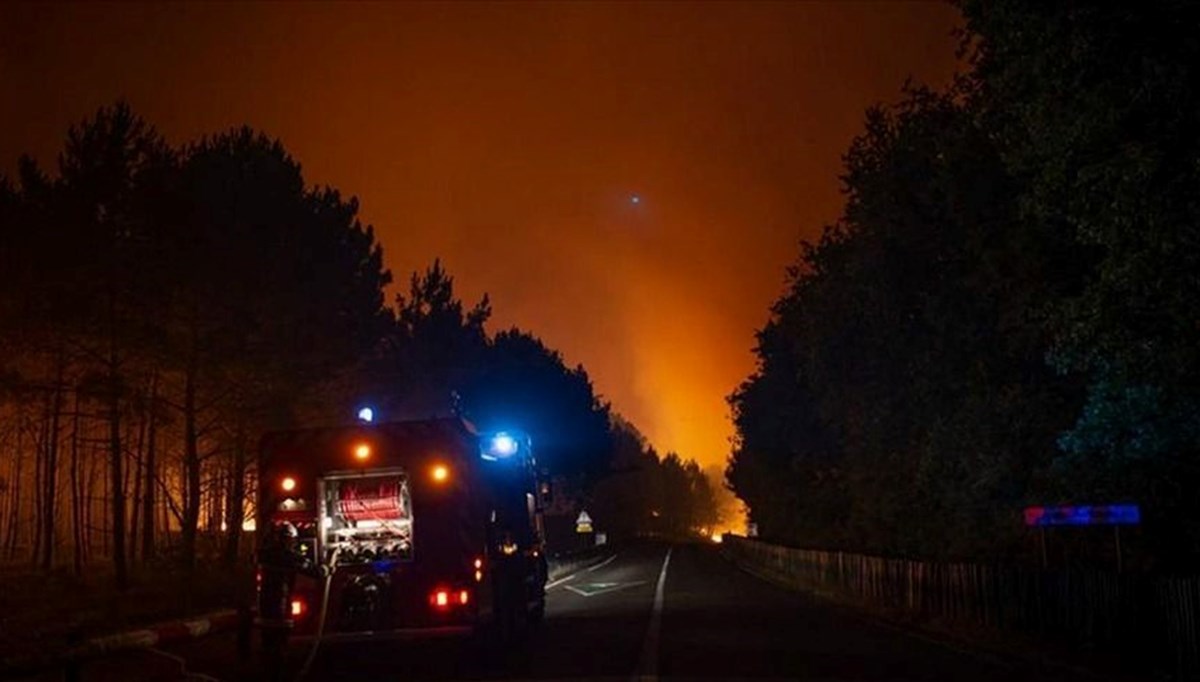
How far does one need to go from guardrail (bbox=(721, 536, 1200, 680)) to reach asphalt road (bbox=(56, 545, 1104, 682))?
1215mm

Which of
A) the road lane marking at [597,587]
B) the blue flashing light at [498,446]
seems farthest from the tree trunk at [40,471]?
the blue flashing light at [498,446]

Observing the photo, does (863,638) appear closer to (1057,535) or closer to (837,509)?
(1057,535)

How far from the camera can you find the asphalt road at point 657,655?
14375 millimetres

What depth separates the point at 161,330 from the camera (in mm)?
30031

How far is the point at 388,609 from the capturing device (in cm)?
1580

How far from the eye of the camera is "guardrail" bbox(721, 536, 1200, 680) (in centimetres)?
1445

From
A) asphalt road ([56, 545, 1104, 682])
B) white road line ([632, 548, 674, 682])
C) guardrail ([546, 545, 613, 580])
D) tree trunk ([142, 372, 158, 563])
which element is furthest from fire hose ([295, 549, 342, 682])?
guardrail ([546, 545, 613, 580])

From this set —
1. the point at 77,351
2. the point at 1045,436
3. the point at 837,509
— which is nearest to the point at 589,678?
the point at 1045,436

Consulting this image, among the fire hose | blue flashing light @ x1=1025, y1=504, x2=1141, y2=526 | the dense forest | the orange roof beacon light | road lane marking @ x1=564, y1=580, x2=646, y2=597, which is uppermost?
the dense forest

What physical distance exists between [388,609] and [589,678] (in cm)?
343

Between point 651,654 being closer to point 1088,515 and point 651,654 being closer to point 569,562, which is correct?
point 1088,515

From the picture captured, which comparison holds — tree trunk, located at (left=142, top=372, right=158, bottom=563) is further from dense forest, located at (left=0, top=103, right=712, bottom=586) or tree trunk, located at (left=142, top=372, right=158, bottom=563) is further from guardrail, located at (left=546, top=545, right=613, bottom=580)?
guardrail, located at (left=546, top=545, right=613, bottom=580)

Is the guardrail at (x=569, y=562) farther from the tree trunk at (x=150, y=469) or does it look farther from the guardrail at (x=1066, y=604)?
the guardrail at (x=1066, y=604)

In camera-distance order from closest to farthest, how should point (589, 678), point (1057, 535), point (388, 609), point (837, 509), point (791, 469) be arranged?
1. point (589, 678)
2. point (388, 609)
3. point (1057, 535)
4. point (837, 509)
5. point (791, 469)
